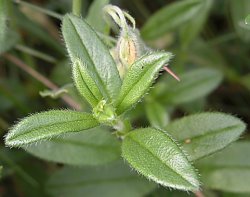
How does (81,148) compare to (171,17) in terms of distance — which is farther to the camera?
(171,17)

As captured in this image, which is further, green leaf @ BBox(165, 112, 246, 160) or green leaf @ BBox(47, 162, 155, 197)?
green leaf @ BBox(47, 162, 155, 197)

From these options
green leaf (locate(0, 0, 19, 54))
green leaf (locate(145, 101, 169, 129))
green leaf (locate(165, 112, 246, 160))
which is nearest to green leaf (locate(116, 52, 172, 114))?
green leaf (locate(165, 112, 246, 160))

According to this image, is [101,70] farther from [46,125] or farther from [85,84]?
[46,125]

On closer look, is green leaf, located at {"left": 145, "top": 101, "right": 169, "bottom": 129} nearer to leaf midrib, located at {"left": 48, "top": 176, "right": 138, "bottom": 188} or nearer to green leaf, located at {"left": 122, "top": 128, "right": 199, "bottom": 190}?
leaf midrib, located at {"left": 48, "top": 176, "right": 138, "bottom": 188}

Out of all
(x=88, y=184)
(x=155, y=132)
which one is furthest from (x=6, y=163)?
(x=155, y=132)

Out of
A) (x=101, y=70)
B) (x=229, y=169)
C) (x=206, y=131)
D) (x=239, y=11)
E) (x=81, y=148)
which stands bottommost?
(x=229, y=169)

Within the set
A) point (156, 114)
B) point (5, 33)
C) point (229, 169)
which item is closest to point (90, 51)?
point (5, 33)

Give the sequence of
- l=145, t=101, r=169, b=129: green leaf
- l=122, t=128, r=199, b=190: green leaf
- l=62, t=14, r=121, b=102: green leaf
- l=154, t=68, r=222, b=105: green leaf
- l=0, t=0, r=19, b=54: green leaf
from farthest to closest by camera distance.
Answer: l=154, t=68, r=222, b=105: green leaf → l=145, t=101, r=169, b=129: green leaf → l=0, t=0, r=19, b=54: green leaf → l=62, t=14, r=121, b=102: green leaf → l=122, t=128, r=199, b=190: green leaf
